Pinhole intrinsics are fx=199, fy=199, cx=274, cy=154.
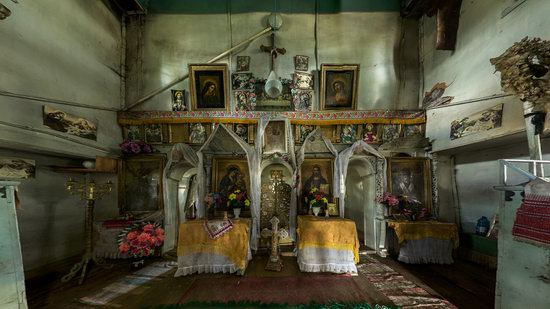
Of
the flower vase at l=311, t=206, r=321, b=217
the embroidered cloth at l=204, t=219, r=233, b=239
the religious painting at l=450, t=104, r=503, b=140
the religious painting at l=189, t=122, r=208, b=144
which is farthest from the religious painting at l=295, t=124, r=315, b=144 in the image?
Result: the religious painting at l=450, t=104, r=503, b=140

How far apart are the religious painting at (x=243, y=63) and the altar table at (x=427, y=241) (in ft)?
22.0

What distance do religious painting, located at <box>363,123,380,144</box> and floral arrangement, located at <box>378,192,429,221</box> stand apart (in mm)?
1766

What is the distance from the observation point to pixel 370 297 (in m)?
3.56

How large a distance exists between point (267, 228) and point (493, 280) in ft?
18.0

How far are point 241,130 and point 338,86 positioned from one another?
11.7 ft

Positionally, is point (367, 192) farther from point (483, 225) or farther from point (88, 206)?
point (88, 206)

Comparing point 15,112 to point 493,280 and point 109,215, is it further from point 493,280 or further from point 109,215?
point 493,280

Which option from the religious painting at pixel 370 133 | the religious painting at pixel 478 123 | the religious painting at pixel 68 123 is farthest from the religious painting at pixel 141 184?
the religious painting at pixel 478 123

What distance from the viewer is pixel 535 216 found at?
224 cm

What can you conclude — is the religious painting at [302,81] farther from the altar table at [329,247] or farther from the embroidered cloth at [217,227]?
the embroidered cloth at [217,227]

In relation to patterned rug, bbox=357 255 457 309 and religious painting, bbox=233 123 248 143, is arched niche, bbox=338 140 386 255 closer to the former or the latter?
patterned rug, bbox=357 255 457 309

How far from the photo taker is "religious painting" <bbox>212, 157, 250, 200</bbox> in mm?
6344

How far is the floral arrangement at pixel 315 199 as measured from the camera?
5.57m

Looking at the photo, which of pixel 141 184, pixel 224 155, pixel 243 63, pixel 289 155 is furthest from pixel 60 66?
pixel 289 155
